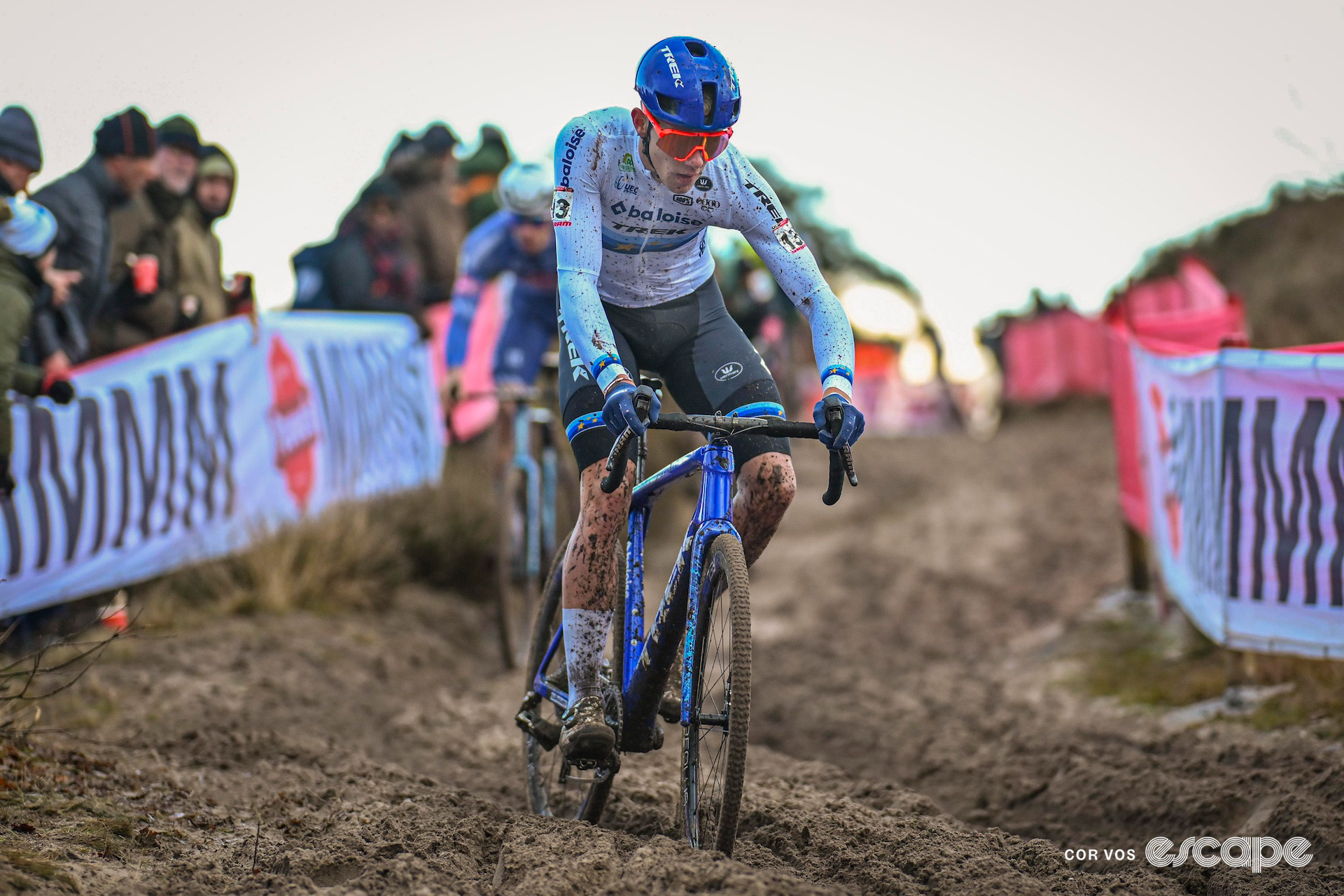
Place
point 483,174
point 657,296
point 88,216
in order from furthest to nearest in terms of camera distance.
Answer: point 483,174 < point 88,216 < point 657,296

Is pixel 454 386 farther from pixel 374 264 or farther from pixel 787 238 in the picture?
pixel 374 264

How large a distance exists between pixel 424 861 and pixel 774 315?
12992 millimetres

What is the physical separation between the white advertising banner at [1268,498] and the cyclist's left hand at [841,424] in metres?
2.61

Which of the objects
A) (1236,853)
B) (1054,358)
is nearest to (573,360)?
(1236,853)

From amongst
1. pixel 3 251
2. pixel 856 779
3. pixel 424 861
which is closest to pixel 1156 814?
pixel 856 779

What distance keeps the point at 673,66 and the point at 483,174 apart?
10636mm

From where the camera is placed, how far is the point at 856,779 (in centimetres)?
493

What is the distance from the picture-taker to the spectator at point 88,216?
6.21 metres

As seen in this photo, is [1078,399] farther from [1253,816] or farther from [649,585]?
[1253,816]

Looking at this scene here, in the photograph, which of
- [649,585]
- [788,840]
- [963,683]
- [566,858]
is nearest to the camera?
[566,858]

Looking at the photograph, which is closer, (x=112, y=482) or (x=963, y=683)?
(x=112, y=482)

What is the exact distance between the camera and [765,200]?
13.3 feet

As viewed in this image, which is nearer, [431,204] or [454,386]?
[454,386]

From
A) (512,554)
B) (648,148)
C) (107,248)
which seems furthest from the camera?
(512,554)
